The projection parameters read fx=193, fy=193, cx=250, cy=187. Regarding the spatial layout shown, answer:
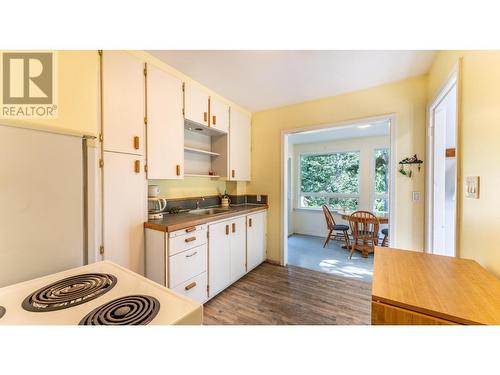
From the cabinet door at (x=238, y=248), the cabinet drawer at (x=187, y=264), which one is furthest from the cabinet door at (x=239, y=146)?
the cabinet drawer at (x=187, y=264)

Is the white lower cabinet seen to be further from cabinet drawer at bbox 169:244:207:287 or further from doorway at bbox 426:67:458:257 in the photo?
doorway at bbox 426:67:458:257

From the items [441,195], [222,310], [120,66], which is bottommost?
[222,310]

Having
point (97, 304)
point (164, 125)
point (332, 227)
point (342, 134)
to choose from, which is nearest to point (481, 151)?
point (97, 304)

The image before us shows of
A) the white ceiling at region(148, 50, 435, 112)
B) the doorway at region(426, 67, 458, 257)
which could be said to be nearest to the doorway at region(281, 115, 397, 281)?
the white ceiling at region(148, 50, 435, 112)

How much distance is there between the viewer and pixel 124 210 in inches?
62.8

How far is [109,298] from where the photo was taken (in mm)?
646

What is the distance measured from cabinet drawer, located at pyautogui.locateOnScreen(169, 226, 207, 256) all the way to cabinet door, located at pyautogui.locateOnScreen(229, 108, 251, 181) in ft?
3.59

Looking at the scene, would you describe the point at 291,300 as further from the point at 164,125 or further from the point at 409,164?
the point at 164,125

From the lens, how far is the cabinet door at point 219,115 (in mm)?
2457

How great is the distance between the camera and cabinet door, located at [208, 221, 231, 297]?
204 centimetres

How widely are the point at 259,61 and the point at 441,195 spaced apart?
2.23 meters
